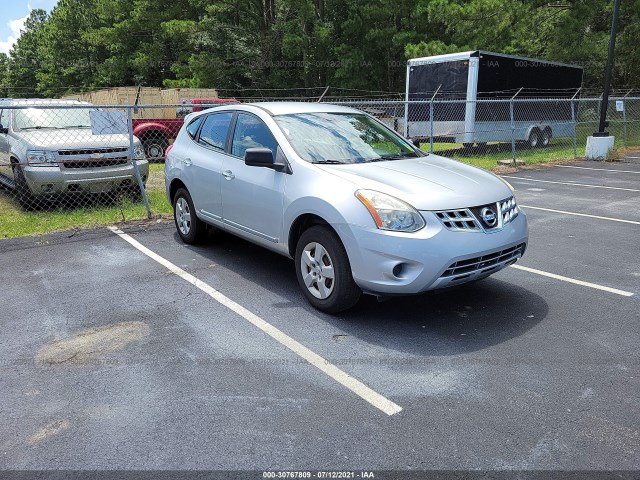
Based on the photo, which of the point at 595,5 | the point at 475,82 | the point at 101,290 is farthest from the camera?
the point at 595,5

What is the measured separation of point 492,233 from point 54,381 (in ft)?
10.8

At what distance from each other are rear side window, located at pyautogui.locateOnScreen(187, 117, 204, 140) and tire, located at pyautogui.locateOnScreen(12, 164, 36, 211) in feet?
10.7

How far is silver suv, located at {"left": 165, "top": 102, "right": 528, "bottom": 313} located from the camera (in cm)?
384

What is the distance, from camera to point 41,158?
7.66 metres

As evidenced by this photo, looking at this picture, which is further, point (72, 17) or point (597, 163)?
point (72, 17)

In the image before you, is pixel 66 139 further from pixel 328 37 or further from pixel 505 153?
pixel 328 37

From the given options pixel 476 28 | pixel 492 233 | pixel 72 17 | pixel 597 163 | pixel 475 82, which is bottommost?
pixel 597 163

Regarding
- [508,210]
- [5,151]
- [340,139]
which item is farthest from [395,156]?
[5,151]

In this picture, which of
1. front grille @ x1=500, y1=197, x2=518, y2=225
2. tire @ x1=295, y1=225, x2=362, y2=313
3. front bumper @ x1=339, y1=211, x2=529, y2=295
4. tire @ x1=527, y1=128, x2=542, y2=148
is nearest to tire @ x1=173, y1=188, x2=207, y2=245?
tire @ x1=295, y1=225, x2=362, y2=313

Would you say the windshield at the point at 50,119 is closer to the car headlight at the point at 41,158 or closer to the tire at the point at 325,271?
the car headlight at the point at 41,158

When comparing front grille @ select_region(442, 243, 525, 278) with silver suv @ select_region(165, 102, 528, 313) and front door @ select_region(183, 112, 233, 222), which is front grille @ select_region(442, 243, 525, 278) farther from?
front door @ select_region(183, 112, 233, 222)

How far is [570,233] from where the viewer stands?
6957 mm

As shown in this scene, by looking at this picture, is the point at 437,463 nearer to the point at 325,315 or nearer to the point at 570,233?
the point at 325,315

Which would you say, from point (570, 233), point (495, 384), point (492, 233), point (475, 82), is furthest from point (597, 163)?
point (495, 384)
